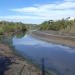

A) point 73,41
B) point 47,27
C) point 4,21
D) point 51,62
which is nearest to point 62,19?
point 47,27

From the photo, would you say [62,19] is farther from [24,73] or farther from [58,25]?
[24,73]

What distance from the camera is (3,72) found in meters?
18.3

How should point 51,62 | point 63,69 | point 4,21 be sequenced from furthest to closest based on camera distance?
point 4,21
point 51,62
point 63,69

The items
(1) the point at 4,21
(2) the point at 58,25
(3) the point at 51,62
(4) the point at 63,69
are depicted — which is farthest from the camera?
(1) the point at 4,21

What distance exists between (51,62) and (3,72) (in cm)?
720

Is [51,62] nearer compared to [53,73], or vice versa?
[53,73]

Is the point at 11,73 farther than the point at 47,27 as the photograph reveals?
No

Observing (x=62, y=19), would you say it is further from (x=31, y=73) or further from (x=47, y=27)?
(x=31, y=73)

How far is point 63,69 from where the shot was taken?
67.3 ft

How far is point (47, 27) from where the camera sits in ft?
391

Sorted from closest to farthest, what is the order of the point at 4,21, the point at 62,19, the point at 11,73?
1. the point at 11,73
2. the point at 62,19
3. the point at 4,21

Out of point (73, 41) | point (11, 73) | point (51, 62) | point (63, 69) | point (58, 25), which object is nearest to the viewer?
point (11, 73)

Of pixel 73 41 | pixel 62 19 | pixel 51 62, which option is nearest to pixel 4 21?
pixel 62 19

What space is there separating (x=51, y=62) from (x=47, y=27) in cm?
9502
